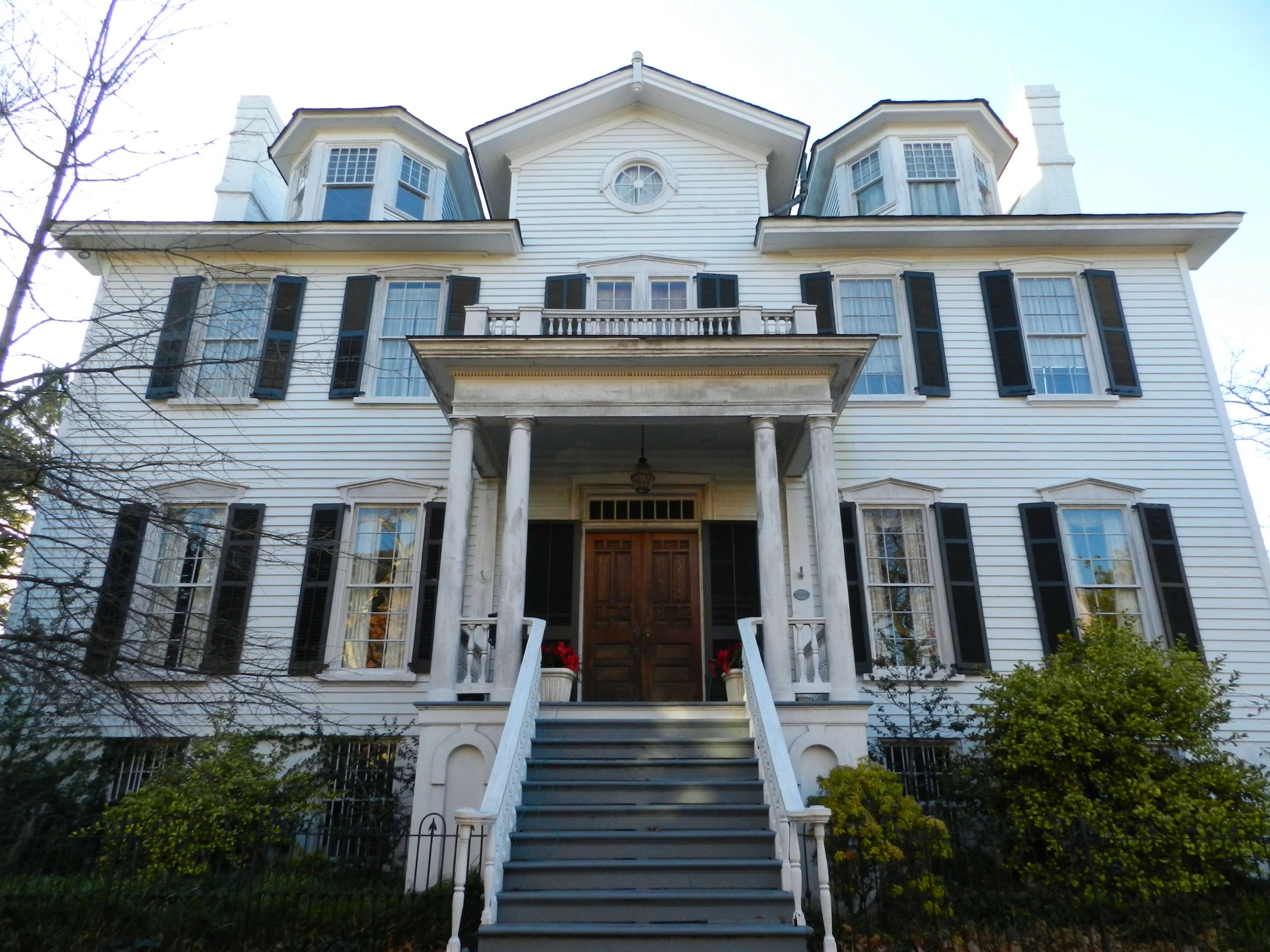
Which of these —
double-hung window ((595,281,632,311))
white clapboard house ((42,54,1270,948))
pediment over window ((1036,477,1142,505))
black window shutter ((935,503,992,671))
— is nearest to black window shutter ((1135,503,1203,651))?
white clapboard house ((42,54,1270,948))

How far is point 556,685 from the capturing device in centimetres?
954

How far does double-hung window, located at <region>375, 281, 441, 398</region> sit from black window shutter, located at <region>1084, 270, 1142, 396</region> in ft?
32.6

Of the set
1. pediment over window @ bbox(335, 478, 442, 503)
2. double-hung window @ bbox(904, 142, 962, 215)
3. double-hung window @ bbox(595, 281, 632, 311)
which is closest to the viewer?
pediment over window @ bbox(335, 478, 442, 503)

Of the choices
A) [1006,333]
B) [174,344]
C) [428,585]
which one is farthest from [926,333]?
[174,344]

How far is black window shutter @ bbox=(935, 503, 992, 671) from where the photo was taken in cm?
1127

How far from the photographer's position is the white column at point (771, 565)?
29.8 ft

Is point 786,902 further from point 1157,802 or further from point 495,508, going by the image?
point 495,508

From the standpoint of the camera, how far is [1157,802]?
8.42 metres

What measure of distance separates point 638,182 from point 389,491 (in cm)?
656

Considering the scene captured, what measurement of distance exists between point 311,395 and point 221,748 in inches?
201

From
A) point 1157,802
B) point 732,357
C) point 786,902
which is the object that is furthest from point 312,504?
point 1157,802

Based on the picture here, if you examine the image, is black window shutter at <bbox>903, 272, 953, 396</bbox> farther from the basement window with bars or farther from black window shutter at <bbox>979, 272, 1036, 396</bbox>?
the basement window with bars

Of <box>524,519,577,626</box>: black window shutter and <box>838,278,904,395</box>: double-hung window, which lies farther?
<box>838,278,904,395</box>: double-hung window

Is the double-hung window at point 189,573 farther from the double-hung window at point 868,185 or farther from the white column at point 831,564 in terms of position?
the double-hung window at point 868,185
